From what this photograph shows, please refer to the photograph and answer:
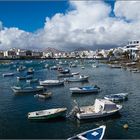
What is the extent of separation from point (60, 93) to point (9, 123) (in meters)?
29.3

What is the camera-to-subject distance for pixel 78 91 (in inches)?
2805

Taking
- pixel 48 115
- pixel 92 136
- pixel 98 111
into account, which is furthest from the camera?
pixel 98 111

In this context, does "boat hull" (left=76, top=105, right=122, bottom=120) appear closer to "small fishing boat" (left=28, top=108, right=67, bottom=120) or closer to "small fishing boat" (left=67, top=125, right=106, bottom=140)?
"small fishing boat" (left=28, top=108, right=67, bottom=120)

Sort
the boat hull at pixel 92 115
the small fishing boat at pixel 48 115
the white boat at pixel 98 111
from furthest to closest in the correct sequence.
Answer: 1. the small fishing boat at pixel 48 115
2. the white boat at pixel 98 111
3. the boat hull at pixel 92 115

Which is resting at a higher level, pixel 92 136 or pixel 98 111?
pixel 98 111

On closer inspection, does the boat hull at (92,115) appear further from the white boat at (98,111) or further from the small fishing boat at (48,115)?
the small fishing boat at (48,115)

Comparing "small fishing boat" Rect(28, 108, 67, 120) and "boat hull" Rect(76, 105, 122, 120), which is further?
"small fishing boat" Rect(28, 108, 67, 120)

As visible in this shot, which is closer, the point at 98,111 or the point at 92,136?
the point at 92,136

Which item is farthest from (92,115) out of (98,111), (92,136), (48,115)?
(92,136)

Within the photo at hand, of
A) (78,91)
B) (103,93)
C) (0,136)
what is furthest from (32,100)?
(0,136)

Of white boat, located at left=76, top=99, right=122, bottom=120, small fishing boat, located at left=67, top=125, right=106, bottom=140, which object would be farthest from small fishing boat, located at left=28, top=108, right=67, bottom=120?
small fishing boat, located at left=67, top=125, right=106, bottom=140

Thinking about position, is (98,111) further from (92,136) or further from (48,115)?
(92,136)

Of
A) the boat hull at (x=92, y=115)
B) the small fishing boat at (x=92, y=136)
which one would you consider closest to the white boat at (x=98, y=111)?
the boat hull at (x=92, y=115)

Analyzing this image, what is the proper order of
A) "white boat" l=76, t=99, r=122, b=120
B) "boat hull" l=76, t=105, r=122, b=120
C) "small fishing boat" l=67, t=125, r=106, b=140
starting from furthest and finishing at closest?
"white boat" l=76, t=99, r=122, b=120 → "boat hull" l=76, t=105, r=122, b=120 → "small fishing boat" l=67, t=125, r=106, b=140
